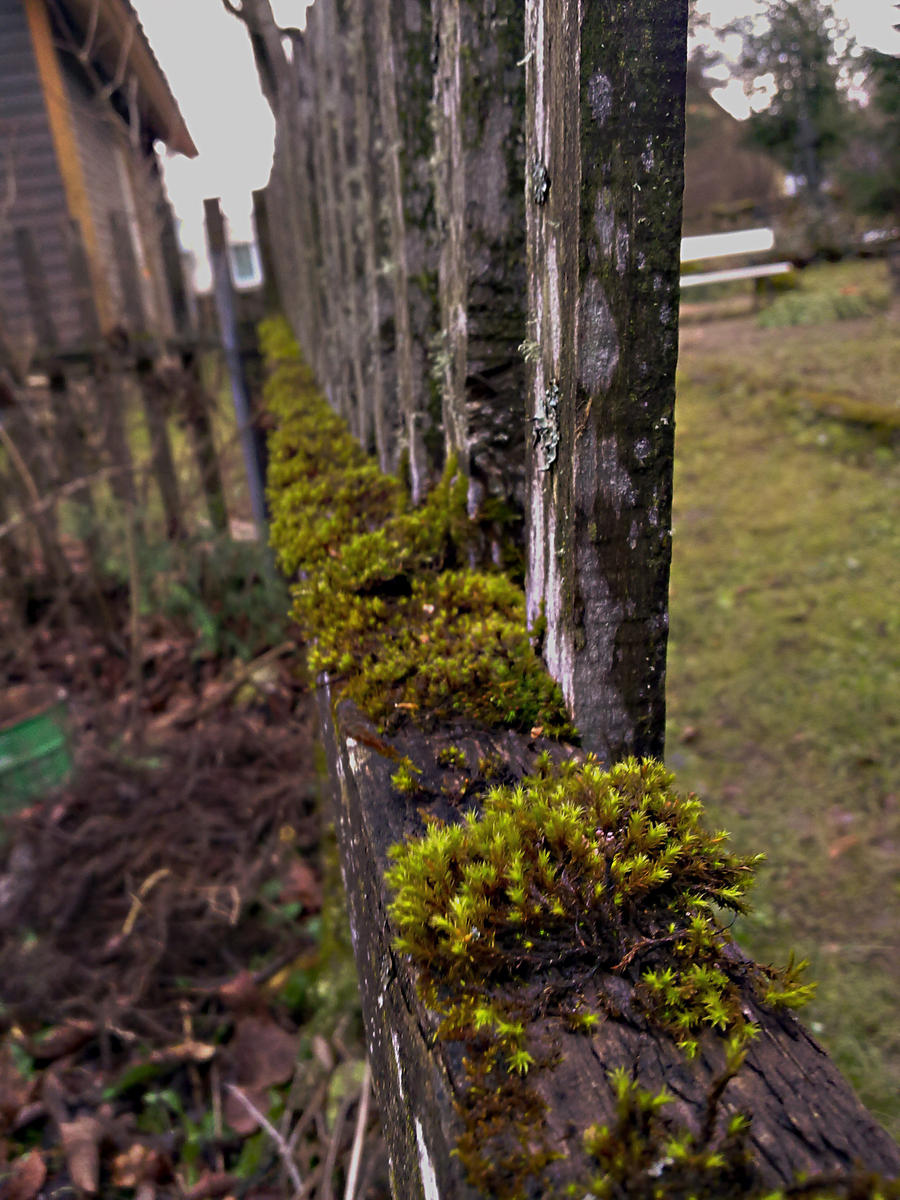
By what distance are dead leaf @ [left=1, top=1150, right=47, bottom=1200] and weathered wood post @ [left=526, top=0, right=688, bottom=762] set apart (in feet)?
8.11

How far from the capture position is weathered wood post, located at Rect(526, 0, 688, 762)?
87 centimetres

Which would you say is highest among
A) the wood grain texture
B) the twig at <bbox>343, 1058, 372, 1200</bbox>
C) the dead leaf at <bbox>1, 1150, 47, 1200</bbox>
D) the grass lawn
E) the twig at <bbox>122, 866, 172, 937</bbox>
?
the wood grain texture

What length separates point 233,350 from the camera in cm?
555

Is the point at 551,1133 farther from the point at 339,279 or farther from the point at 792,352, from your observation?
the point at 792,352

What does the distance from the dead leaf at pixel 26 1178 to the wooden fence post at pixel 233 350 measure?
354 cm

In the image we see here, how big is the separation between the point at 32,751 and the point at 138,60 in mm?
9948

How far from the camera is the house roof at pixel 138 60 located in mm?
8585

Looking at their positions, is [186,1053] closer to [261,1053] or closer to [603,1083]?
[261,1053]

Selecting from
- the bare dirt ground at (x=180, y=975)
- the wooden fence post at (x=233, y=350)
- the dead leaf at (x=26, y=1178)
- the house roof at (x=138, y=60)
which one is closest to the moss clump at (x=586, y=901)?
the bare dirt ground at (x=180, y=975)

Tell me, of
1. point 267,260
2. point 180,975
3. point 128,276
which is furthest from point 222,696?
point 267,260

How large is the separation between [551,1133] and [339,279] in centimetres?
256

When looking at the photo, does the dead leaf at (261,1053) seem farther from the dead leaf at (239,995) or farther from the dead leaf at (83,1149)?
the dead leaf at (83,1149)

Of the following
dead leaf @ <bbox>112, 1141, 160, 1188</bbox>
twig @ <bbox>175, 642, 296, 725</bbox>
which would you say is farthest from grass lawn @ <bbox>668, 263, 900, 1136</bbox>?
twig @ <bbox>175, 642, 296, 725</bbox>

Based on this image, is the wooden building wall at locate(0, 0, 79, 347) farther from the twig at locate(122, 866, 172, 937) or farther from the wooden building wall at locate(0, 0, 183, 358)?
the twig at locate(122, 866, 172, 937)
